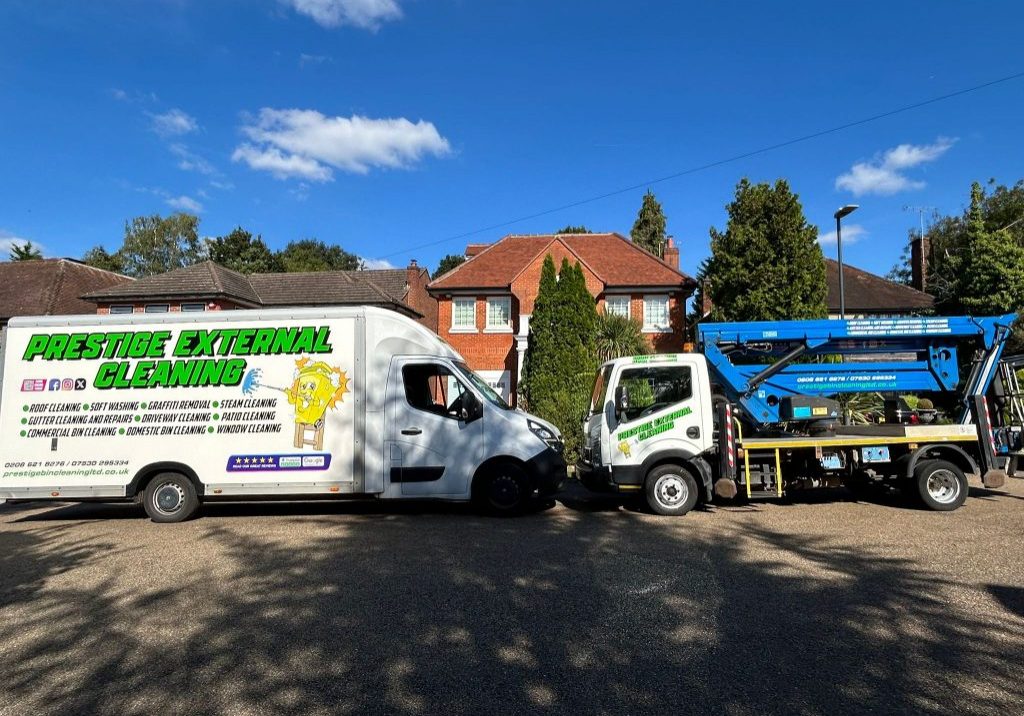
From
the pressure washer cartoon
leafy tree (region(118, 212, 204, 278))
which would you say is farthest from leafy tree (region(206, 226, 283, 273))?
the pressure washer cartoon

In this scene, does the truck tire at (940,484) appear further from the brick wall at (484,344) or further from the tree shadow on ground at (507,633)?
the brick wall at (484,344)

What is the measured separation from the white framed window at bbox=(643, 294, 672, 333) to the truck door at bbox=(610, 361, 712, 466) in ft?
52.0

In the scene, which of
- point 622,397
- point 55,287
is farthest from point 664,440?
point 55,287

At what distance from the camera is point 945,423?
964 centimetres

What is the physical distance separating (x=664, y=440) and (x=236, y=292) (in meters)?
25.8

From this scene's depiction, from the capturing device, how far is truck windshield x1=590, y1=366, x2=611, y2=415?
9516 mm

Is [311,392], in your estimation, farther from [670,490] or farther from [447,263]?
[447,263]

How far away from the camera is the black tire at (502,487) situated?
9086 mm

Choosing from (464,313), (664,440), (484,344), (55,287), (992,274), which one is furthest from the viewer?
(55,287)

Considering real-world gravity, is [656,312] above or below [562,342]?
above

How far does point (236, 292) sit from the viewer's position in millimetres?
29625

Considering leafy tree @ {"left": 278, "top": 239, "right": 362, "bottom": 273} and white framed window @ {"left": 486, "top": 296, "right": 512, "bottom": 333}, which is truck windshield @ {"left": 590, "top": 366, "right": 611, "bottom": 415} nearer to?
white framed window @ {"left": 486, "top": 296, "right": 512, "bottom": 333}

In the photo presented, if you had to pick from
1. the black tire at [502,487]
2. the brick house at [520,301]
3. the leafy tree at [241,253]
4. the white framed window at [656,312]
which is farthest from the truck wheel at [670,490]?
the leafy tree at [241,253]

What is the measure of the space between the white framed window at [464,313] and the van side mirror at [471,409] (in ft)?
54.1
